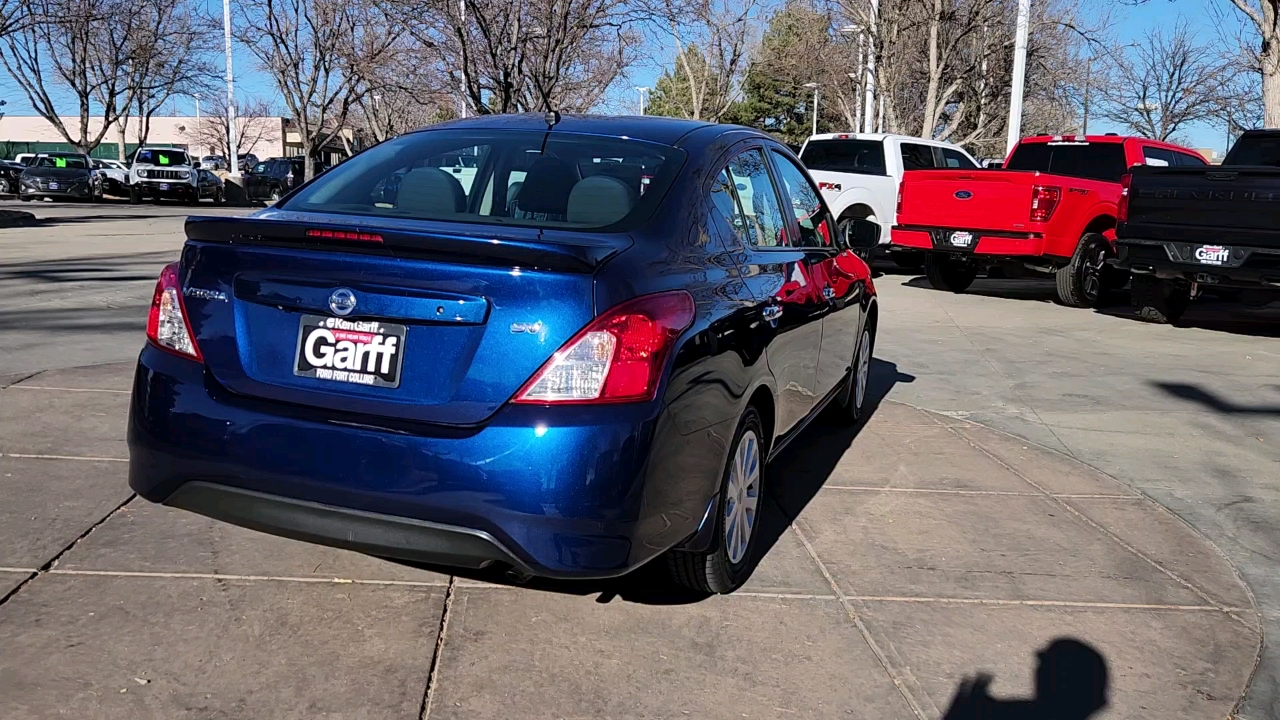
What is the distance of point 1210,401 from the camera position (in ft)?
25.2

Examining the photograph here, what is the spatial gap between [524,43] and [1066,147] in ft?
31.3

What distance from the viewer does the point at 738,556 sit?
3.96 metres

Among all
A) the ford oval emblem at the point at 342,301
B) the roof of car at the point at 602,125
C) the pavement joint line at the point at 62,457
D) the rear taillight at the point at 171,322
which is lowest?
the pavement joint line at the point at 62,457

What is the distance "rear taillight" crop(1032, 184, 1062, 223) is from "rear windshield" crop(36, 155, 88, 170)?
32152mm

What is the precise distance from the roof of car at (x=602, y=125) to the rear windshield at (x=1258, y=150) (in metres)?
10.2

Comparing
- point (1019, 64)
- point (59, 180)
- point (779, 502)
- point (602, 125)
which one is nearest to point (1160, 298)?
point (779, 502)

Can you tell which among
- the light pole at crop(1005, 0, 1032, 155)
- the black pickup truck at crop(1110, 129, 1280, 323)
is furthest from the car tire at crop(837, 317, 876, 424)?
the light pole at crop(1005, 0, 1032, 155)

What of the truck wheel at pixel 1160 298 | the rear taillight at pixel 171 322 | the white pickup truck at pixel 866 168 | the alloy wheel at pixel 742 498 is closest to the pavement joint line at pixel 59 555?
the rear taillight at pixel 171 322

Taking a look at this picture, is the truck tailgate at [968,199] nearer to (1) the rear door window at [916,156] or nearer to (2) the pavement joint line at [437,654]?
(1) the rear door window at [916,156]

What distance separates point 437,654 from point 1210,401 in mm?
6293

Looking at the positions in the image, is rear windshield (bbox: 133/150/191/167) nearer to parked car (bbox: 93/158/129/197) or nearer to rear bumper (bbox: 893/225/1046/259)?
parked car (bbox: 93/158/129/197)

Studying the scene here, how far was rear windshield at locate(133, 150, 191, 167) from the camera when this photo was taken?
34906 mm

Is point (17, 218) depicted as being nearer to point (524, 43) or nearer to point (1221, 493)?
point (524, 43)

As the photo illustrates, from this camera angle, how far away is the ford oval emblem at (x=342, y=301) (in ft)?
10.1
